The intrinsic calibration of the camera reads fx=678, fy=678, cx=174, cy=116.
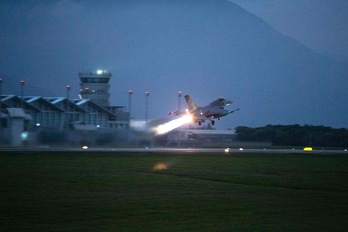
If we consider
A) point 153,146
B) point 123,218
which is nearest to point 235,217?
point 123,218

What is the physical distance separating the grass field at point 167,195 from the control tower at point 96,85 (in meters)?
56.8

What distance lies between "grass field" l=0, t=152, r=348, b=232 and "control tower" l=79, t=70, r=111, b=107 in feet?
186

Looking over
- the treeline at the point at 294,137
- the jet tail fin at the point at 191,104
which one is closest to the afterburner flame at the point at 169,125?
the jet tail fin at the point at 191,104

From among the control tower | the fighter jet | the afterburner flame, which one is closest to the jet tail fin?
the fighter jet

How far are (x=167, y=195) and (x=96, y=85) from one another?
7897 cm

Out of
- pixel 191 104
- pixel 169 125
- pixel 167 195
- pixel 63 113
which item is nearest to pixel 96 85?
pixel 63 113

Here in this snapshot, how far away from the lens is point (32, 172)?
A: 123 ft

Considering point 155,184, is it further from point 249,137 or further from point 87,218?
point 249,137

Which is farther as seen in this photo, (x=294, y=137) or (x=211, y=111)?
(x=294, y=137)

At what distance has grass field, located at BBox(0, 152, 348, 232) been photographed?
882 inches

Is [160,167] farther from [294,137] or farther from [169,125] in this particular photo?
[294,137]

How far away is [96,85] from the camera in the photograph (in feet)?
351

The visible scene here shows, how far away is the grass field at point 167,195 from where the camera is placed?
22.4 meters

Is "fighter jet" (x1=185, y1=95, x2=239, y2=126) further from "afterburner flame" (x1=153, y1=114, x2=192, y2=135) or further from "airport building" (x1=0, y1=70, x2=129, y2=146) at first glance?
"airport building" (x1=0, y1=70, x2=129, y2=146)
